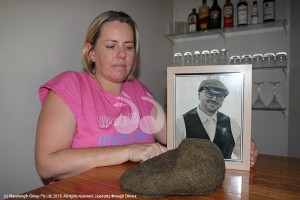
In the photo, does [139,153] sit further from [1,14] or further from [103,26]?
[1,14]

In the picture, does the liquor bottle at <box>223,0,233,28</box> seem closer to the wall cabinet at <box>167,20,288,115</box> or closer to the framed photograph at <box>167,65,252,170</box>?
the wall cabinet at <box>167,20,288,115</box>

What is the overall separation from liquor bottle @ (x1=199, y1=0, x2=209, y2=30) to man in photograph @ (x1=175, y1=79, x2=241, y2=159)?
4.97 ft

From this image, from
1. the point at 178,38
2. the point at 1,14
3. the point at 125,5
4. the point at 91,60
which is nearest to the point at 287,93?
the point at 178,38

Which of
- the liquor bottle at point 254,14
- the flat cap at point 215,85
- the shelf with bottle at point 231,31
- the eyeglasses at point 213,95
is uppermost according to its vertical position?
the liquor bottle at point 254,14

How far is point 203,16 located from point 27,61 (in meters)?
1.42

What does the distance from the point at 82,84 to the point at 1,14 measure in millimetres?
408

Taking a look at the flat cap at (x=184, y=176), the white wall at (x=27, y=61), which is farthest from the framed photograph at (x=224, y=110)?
the white wall at (x=27, y=61)

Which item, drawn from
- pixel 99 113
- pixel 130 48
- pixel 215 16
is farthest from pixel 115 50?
pixel 215 16

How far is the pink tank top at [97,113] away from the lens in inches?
29.2

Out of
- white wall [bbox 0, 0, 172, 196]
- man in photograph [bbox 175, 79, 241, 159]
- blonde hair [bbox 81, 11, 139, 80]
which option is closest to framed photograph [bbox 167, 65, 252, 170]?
man in photograph [bbox 175, 79, 241, 159]

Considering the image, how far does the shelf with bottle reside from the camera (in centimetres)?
169

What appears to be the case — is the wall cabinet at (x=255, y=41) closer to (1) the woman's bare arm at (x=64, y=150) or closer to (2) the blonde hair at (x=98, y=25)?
(2) the blonde hair at (x=98, y=25)

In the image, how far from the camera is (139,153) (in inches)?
22.4

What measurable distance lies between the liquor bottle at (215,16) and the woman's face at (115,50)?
116 cm
